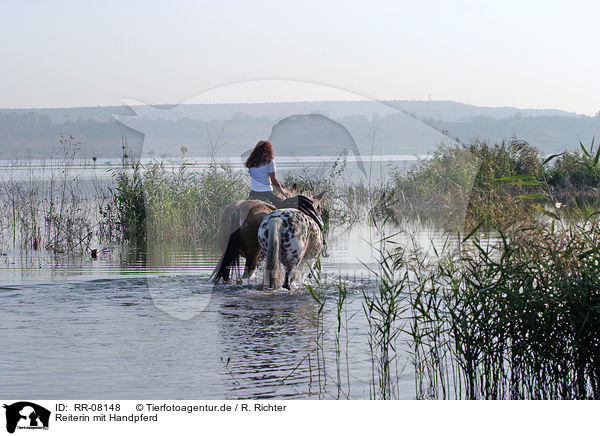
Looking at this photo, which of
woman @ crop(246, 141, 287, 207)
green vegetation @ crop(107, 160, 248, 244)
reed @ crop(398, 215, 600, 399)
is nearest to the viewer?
reed @ crop(398, 215, 600, 399)

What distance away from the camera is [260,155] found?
9.92 m

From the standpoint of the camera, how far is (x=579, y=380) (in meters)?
5.78

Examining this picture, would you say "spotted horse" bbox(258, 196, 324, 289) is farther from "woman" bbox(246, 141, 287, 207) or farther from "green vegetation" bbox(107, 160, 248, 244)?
"green vegetation" bbox(107, 160, 248, 244)

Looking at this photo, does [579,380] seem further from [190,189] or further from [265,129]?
[190,189]

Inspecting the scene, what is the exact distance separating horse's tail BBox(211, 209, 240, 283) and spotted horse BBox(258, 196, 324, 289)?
458mm

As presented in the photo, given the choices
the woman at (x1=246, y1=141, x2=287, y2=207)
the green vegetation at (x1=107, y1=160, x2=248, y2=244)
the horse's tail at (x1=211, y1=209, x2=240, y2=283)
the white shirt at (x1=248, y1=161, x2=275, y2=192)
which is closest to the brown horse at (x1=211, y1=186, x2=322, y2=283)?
the horse's tail at (x1=211, y1=209, x2=240, y2=283)

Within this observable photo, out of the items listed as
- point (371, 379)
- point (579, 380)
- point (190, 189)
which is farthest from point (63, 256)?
point (579, 380)

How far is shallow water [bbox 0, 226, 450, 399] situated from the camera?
235 inches

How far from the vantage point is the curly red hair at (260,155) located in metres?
9.88

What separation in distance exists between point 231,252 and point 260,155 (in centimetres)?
149

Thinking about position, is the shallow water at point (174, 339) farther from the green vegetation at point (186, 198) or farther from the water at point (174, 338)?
the green vegetation at point (186, 198)
